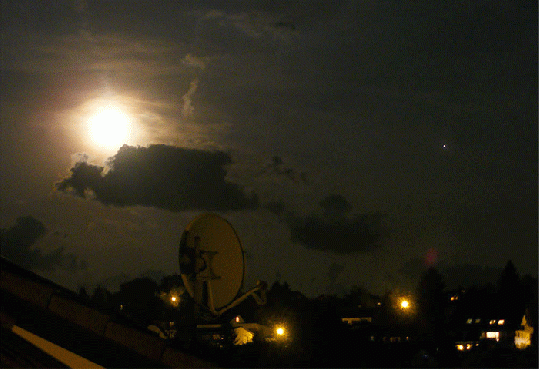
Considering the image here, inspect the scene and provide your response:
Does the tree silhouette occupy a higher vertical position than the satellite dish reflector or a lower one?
higher

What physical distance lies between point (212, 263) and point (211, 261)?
0.05 metres

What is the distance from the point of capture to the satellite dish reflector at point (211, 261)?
13805 mm

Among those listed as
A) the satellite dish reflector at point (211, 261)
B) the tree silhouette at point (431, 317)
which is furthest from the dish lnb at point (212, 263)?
the tree silhouette at point (431, 317)

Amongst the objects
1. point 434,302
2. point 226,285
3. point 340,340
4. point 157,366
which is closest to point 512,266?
point 434,302

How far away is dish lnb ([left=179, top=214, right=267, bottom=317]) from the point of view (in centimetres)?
1380

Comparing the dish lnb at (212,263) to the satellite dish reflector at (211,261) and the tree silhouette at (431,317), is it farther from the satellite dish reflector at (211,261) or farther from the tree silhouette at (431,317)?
the tree silhouette at (431,317)

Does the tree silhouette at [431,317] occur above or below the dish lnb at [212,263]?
above

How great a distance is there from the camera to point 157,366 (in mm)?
5090

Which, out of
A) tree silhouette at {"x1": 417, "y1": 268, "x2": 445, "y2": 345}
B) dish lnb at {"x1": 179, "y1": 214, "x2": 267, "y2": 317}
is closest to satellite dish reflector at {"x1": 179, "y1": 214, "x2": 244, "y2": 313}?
dish lnb at {"x1": 179, "y1": 214, "x2": 267, "y2": 317}

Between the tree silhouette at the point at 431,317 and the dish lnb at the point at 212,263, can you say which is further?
the tree silhouette at the point at 431,317

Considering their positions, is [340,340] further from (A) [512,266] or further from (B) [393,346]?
(A) [512,266]

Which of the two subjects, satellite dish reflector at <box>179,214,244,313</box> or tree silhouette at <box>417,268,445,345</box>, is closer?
satellite dish reflector at <box>179,214,244,313</box>

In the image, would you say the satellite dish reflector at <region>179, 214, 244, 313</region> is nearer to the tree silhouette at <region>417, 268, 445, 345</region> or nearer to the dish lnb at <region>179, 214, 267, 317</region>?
the dish lnb at <region>179, 214, 267, 317</region>

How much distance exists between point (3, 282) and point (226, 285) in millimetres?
9028
